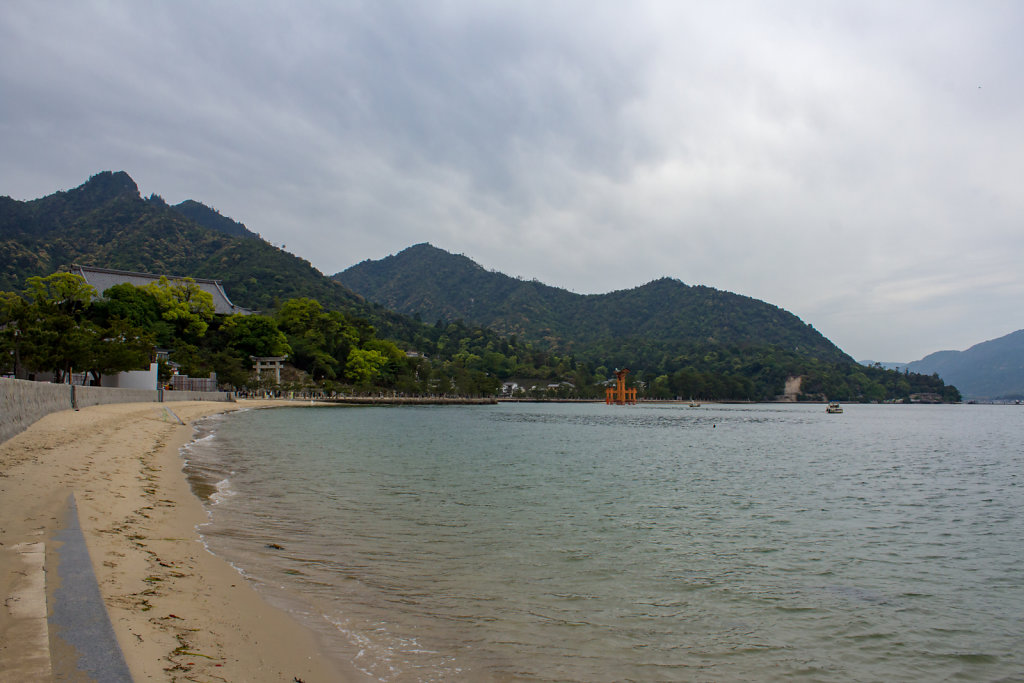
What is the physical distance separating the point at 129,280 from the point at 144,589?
4335 inches

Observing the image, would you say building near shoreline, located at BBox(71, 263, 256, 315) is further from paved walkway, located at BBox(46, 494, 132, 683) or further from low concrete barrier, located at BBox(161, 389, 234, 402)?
paved walkway, located at BBox(46, 494, 132, 683)

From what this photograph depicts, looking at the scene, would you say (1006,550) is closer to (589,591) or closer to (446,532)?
(589,591)

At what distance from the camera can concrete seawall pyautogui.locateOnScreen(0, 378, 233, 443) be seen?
1620cm

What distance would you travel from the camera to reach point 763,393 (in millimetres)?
196125

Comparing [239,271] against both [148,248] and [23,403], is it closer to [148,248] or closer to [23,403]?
[148,248]

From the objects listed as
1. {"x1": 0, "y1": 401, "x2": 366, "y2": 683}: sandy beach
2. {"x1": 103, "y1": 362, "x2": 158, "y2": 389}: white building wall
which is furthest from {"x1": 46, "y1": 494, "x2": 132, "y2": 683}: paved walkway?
{"x1": 103, "y1": 362, "x2": 158, "y2": 389}: white building wall

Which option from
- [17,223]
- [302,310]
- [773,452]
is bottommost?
[773,452]

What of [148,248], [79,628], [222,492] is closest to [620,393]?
[148,248]

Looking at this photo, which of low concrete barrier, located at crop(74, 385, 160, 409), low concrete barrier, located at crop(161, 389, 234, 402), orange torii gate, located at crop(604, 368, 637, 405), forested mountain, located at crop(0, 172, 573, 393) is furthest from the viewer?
orange torii gate, located at crop(604, 368, 637, 405)

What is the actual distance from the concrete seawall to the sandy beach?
4.01m

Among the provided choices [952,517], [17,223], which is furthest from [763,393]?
[17,223]

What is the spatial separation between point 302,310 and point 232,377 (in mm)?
29880

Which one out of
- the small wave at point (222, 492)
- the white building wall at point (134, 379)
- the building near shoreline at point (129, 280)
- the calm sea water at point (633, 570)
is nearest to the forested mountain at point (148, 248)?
the building near shoreline at point (129, 280)

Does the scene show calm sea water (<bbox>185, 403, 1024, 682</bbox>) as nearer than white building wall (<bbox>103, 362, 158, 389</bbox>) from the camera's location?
Yes
